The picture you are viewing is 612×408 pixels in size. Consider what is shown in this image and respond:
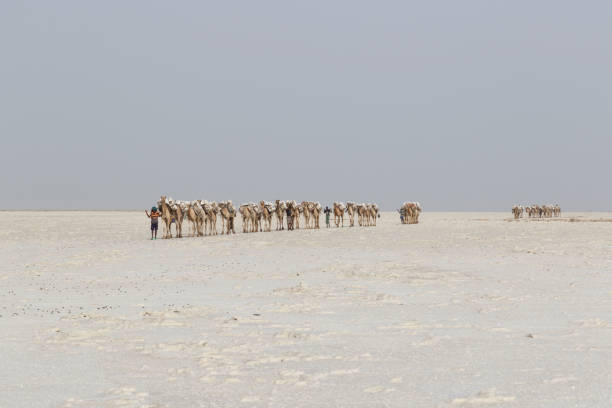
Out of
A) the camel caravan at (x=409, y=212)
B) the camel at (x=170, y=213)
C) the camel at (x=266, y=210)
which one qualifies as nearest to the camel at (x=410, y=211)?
the camel caravan at (x=409, y=212)

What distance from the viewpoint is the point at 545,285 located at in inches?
569

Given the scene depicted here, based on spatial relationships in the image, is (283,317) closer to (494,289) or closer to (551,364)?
(551,364)

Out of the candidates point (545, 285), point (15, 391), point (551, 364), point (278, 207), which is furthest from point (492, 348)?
point (278, 207)

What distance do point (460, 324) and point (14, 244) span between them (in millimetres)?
25020

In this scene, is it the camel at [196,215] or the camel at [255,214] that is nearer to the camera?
the camel at [196,215]

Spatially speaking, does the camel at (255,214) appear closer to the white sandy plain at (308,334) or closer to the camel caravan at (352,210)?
the camel caravan at (352,210)

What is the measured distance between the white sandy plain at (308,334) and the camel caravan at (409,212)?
3313cm

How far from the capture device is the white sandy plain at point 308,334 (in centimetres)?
607

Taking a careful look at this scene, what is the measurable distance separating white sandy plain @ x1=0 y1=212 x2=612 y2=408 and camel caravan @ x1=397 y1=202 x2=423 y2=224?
3313 centimetres

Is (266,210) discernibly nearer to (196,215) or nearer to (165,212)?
(196,215)

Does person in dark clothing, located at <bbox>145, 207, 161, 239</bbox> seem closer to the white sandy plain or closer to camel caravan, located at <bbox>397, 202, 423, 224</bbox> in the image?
the white sandy plain

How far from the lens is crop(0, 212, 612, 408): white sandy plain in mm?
6074

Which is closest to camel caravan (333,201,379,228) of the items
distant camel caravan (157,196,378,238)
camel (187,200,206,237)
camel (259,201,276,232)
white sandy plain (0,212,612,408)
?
distant camel caravan (157,196,378,238)

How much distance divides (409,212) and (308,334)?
1787 inches
